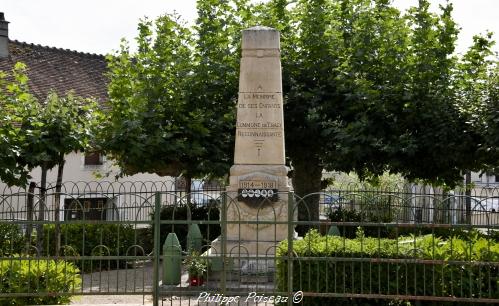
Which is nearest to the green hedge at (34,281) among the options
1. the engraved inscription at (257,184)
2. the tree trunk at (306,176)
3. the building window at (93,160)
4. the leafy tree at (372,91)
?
the engraved inscription at (257,184)

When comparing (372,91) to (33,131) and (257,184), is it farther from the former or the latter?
(33,131)

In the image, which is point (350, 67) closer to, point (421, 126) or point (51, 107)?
point (421, 126)

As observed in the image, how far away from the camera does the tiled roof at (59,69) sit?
891 inches

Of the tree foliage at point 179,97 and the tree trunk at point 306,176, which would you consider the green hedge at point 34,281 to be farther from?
the tree trunk at point 306,176

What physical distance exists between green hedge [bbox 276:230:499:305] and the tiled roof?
16285 mm

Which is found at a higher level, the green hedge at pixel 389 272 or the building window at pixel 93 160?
the building window at pixel 93 160

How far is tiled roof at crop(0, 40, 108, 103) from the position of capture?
22641 mm

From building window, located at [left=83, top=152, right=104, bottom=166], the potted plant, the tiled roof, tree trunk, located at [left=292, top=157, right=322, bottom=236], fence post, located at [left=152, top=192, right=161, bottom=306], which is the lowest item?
the potted plant

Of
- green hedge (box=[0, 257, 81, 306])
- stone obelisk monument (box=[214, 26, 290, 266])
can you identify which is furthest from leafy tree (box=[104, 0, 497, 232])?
green hedge (box=[0, 257, 81, 306])

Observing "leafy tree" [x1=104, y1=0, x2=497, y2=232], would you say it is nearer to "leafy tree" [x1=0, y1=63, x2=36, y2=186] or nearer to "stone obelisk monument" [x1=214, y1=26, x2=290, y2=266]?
"leafy tree" [x1=0, y1=63, x2=36, y2=186]

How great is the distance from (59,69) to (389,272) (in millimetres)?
19788

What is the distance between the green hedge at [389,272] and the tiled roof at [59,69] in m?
16.3

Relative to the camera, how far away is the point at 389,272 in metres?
7.47

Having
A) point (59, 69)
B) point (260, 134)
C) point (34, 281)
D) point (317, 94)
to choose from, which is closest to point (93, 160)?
point (59, 69)
